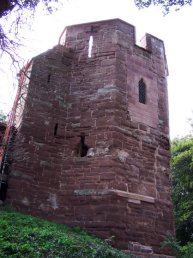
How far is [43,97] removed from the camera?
31.7 feet

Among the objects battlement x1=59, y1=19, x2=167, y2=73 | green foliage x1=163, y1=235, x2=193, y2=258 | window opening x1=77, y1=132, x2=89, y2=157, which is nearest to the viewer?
green foliage x1=163, y1=235, x2=193, y2=258

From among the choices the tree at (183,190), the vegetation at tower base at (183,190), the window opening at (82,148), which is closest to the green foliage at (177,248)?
the window opening at (82,148)

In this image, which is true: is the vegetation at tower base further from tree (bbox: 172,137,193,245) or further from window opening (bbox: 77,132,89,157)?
window opening (bbox: 77,132,89,157)

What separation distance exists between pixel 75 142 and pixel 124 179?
1.66m

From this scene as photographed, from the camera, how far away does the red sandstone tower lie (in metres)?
8.24

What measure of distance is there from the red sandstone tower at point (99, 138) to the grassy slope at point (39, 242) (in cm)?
91

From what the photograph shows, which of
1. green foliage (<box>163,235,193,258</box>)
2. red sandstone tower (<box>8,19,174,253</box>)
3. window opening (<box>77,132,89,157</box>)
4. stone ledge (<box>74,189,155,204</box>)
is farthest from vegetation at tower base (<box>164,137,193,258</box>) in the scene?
window opening (<box>77,132,89,157</box>)

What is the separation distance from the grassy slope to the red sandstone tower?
91 cm

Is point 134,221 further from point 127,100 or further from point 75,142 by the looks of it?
point 127,100

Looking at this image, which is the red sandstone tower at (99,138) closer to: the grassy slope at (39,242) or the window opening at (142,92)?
the window opening at (142,92)

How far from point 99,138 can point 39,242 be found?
11.6 feet

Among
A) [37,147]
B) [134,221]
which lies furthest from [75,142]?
[134,221]

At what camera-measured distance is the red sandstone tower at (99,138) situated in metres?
8.24

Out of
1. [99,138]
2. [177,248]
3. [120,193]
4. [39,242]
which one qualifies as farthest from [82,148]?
[39,242]
